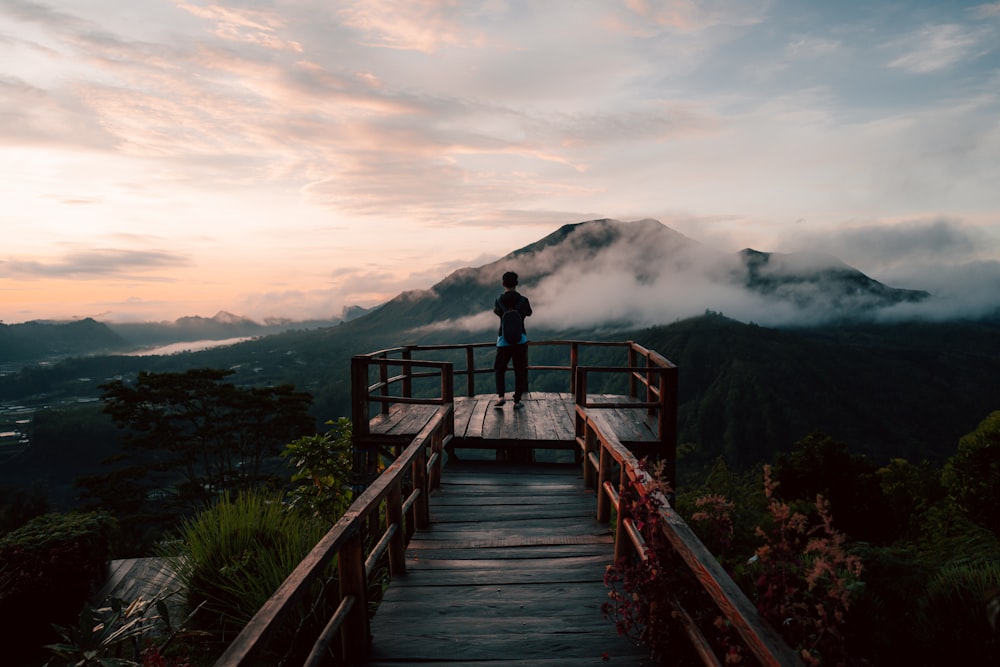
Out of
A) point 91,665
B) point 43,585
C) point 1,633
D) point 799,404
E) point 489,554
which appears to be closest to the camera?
point 91,665

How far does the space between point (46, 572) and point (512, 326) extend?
6.54 m

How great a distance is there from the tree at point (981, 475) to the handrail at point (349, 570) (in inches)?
650

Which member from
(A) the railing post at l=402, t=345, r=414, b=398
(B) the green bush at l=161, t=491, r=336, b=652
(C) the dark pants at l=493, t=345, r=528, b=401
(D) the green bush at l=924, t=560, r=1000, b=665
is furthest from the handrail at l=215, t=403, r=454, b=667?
(D) the green bush at l=924, t=560, r=1000, b=665

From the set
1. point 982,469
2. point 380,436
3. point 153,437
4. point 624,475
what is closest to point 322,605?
point 624,475

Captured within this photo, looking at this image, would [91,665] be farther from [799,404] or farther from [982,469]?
[799,404]

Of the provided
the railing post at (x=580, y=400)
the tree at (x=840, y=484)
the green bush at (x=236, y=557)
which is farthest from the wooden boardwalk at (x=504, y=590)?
the tree at (x=840, y=484)

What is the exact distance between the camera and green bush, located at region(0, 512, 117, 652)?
621cm

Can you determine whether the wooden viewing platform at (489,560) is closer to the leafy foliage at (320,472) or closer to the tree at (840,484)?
the leafy foliage at (320,472)

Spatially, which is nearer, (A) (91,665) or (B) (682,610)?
(B) (682,610)

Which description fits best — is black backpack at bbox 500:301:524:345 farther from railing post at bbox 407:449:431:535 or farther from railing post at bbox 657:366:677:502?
railing post at bbox 407:449:431:535

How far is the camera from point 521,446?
7.61 meters

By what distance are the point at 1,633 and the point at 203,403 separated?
95.0ft

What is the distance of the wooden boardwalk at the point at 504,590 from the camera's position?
3.20m

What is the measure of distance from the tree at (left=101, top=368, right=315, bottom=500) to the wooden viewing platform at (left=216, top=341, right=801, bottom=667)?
2653 centimetres
